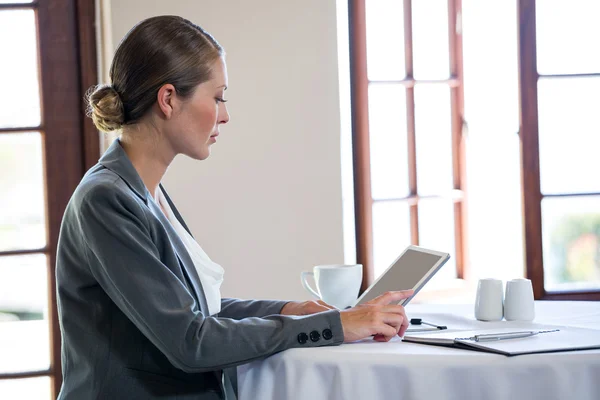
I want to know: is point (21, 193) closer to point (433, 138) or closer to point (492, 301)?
Result: point (433, 138)

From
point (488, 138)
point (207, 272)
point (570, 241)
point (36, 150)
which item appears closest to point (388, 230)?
point (488, 138)

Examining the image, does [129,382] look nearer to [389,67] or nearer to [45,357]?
[45,357]

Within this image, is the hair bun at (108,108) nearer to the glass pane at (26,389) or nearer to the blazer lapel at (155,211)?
the blazer lapel at (155,211)

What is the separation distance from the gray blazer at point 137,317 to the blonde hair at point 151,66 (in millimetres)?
138

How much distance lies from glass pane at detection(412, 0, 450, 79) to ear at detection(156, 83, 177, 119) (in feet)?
6.29

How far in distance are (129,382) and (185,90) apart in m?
0.59

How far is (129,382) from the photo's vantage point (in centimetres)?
130

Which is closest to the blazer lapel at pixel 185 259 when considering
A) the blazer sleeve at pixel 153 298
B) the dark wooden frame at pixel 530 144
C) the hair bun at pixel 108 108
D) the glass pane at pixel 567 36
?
the blazer sleeve at pixel 153 298

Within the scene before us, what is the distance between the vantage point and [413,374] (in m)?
1.22

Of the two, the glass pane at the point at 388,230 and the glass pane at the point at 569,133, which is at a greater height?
the glass pane at the point at 569,133

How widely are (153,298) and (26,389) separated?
2.04 m

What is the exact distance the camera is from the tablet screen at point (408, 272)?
148 centimetres

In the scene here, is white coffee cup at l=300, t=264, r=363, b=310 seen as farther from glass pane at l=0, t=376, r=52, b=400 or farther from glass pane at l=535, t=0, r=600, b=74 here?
glass pane at l=535, t=0, r=600, b=74

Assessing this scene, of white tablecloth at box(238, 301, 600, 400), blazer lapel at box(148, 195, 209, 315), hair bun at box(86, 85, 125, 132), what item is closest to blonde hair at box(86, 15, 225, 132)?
hair bun at box(86, 85, 125, 132)
